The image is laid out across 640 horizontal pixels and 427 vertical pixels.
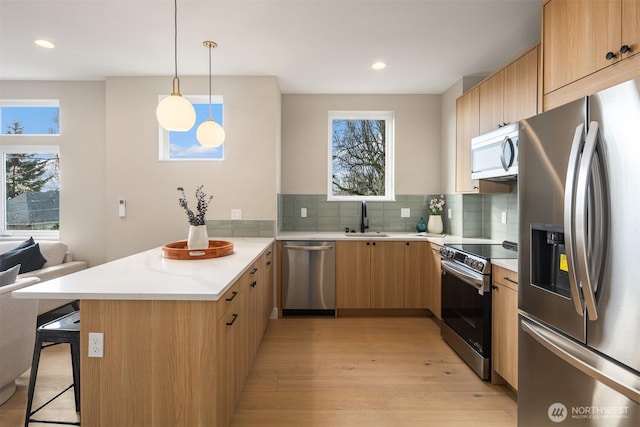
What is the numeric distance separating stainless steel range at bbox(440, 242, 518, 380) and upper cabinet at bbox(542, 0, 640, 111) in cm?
117

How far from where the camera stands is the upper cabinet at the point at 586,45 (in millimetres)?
1348

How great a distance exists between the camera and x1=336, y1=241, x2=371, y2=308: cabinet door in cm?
354

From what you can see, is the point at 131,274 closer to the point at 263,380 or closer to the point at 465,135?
the point at 263,380

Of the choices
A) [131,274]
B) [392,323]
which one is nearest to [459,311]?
[392,323]

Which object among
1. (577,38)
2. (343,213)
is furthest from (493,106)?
(343,213)

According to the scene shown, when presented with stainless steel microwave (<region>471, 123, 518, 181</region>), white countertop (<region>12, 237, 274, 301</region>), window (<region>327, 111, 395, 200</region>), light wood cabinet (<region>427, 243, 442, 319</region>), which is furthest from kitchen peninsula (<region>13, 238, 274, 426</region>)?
window (<region>327, 111, 395, 200</region>)

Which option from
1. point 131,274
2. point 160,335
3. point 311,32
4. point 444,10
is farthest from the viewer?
point 311,32

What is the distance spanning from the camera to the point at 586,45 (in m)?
1.54

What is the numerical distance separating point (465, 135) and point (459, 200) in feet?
2.34

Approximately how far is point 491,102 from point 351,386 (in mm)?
2578

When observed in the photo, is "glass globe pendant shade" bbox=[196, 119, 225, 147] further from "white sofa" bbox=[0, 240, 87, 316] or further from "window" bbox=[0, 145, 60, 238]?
"window" bbox=[0, 145, 60, 238]

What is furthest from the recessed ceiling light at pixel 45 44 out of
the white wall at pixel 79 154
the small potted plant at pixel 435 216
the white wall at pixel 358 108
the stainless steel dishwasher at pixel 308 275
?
the small potted plant at pixel 435 216

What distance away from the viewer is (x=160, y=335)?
4.76 ft

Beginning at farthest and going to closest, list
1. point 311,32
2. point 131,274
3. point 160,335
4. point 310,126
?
point 310,126, point 311,32, point 131,274, point 160,335
